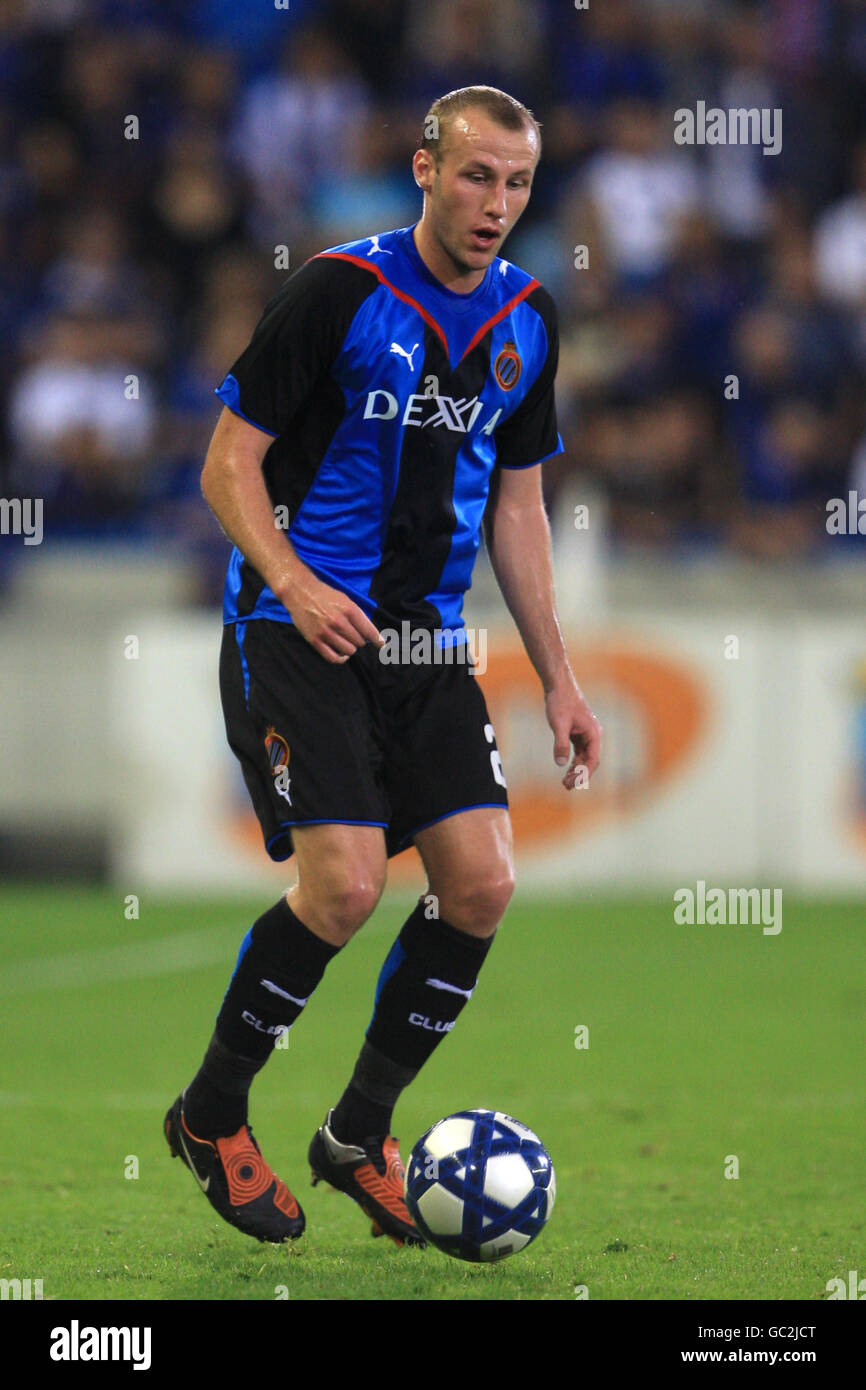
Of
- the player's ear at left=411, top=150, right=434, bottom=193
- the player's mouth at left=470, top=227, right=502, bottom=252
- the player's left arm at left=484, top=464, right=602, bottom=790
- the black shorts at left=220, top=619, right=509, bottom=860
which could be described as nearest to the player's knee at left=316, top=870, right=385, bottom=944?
the black shorts at left=220, top=619, right=509, bottom=860

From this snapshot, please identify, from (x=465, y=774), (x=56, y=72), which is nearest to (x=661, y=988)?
(x=465, y=774)

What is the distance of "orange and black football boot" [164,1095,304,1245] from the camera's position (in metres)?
4.09

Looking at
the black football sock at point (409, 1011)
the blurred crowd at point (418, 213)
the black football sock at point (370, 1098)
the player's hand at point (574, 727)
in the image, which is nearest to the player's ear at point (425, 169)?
the player's hand at point (574, 727)

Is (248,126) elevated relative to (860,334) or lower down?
elevated

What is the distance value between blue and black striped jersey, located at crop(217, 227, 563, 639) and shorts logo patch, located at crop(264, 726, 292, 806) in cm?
27

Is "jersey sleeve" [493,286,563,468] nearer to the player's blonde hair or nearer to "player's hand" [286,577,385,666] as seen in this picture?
the player's blonde hair

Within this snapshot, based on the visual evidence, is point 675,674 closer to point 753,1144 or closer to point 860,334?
point 860,334

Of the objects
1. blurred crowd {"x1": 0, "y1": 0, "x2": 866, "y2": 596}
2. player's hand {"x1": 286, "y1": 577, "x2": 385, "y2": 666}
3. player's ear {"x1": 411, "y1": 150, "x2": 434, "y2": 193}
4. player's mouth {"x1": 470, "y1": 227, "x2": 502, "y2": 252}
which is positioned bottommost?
player's hand {"x1": 286, "y1": 577, "x2": 385, "y2": 666}

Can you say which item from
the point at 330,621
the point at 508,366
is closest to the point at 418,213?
the point at 508,366

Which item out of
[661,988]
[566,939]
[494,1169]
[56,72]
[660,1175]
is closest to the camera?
[494,1169]

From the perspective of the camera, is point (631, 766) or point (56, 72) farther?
point (56, 72)

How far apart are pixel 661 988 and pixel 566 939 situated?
1.52 metres

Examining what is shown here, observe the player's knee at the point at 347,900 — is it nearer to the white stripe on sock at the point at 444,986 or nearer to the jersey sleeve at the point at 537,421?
the white stripe on sock at the point at 444,986

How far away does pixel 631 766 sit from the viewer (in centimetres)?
1137
